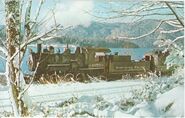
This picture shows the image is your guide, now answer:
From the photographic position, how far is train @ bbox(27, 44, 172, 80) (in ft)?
11.3

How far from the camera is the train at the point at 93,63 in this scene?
11.3ft

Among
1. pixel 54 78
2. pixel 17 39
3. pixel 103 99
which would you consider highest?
pixel 17 39

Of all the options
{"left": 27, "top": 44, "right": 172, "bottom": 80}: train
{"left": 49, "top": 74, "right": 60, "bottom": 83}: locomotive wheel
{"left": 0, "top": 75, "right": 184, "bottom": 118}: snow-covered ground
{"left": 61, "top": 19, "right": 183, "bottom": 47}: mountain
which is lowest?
{"left": 0, "top": 75, "right": 184, "bottom": 118}: snow-covered ground

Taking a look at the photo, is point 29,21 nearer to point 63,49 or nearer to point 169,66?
point 63,49

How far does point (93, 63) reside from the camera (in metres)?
3.50

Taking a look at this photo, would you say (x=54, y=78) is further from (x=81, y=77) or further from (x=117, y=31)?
(x=117, y=31)

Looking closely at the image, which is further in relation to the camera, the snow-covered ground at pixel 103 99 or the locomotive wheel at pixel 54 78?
the locomotive wheel at pixel 54 78

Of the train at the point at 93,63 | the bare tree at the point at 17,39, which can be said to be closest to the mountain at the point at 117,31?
the train at the point at 93,63

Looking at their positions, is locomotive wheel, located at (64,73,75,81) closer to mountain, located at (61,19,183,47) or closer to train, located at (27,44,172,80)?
train, located at (27,44,172,80)

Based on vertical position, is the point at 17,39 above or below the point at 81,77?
above

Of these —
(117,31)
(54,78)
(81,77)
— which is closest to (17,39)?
(54,78)

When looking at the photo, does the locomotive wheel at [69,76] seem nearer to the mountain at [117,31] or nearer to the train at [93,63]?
the train at [93,63]

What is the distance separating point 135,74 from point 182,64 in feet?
0.97

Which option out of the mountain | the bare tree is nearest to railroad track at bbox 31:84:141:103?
the bare tree
